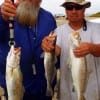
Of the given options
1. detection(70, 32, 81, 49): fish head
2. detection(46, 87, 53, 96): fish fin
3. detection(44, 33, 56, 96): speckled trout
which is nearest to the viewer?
detection(70, 32, 81, 49): fish head

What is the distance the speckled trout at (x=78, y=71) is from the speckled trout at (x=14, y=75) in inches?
23.6

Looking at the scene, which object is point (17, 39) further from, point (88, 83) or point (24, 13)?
point (88, 83)

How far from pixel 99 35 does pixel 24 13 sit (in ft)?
3.04

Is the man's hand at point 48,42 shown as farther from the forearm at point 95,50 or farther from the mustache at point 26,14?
the forearm at point 95,50

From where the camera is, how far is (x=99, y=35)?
612cm

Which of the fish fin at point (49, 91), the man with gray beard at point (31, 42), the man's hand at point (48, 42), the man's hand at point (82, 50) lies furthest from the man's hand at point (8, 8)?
the fish fin at point (49, 91)

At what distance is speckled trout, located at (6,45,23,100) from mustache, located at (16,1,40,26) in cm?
43

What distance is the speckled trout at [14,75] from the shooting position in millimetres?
5594

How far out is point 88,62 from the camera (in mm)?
6078

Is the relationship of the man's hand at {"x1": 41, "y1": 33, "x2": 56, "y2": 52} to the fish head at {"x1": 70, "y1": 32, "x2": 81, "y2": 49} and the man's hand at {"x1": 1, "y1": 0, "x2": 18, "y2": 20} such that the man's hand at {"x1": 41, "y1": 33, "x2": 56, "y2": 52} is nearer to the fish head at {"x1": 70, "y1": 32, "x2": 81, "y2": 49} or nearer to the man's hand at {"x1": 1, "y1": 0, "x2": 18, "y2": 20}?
the fish head at {"x1": 70, "y1": 32, "x2": 81, "y2": 49}

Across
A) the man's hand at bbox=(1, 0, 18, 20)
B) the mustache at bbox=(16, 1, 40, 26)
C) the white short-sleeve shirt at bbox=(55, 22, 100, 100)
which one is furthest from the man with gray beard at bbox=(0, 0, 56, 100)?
the man's hand at bbox=(1, 0, 18, 20)

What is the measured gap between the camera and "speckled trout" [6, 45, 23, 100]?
5594 mm

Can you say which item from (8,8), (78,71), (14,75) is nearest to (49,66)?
(78,71)

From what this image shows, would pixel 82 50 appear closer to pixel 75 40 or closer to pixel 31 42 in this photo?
pixel 75 40
